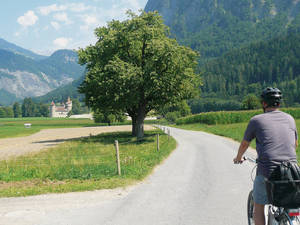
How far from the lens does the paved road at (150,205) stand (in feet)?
22.8

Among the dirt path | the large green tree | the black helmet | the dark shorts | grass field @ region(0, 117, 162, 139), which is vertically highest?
the large green tree

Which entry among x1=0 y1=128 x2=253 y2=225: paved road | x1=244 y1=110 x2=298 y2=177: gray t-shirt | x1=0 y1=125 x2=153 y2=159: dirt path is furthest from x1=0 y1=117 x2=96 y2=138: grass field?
x1=244 y1=110 x2=298 y2=177: gray t-shirt

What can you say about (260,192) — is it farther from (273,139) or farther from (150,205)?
(150,205)

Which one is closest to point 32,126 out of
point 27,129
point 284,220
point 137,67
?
point 27,129

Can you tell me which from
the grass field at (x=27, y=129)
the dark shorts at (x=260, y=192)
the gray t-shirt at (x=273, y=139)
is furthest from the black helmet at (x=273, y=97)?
the grass field at (x=27, y=129)

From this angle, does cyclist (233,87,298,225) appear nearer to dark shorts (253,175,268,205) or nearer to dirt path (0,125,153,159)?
dark shorts (253,175,268,205)

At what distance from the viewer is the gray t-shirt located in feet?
14.2

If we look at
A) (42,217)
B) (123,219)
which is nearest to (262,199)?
(123,219)

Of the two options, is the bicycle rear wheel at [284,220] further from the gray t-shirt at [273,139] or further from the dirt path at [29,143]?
the dirt path at [29,143]

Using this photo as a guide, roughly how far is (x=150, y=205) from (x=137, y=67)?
23.9 metres

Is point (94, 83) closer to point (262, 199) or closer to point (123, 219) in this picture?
point (123, 219)

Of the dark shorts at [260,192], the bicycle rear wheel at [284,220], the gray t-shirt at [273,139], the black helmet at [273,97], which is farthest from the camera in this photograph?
the black helmet at [273,97]

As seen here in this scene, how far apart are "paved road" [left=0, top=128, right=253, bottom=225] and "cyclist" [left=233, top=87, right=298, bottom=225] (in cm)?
233

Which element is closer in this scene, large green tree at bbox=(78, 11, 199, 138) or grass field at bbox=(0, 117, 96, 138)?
large green tree at bbox=(78, 11, 199, 138)
